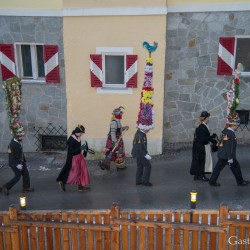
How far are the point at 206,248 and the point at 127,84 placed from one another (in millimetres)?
4706

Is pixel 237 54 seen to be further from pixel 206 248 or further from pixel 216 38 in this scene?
pixel 206 248

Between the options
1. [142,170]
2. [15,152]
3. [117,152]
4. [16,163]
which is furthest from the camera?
[117,152]

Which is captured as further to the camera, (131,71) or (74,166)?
(131,71)

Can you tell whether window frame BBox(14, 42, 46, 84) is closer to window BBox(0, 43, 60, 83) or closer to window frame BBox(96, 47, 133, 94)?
window BBox(0, 43, 60, 83)

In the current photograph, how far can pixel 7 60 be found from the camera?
10289mm

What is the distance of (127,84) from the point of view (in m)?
9.79

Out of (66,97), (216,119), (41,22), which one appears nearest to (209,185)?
(216,119)

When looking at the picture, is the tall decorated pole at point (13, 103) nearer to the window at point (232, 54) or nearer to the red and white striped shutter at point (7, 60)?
the red and white striped shutter at point (7, 60)

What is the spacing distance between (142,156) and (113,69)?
2.56 m

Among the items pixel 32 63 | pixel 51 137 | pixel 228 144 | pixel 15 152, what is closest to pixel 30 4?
pixel 32 63

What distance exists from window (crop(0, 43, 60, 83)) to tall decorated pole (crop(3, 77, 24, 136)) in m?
1.87

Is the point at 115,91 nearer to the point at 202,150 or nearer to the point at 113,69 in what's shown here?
the point at 113,69

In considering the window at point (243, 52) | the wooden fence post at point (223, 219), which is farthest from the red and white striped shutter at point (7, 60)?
the wooden fence post at point (223, 219)

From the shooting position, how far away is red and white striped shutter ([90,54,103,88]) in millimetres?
9641
